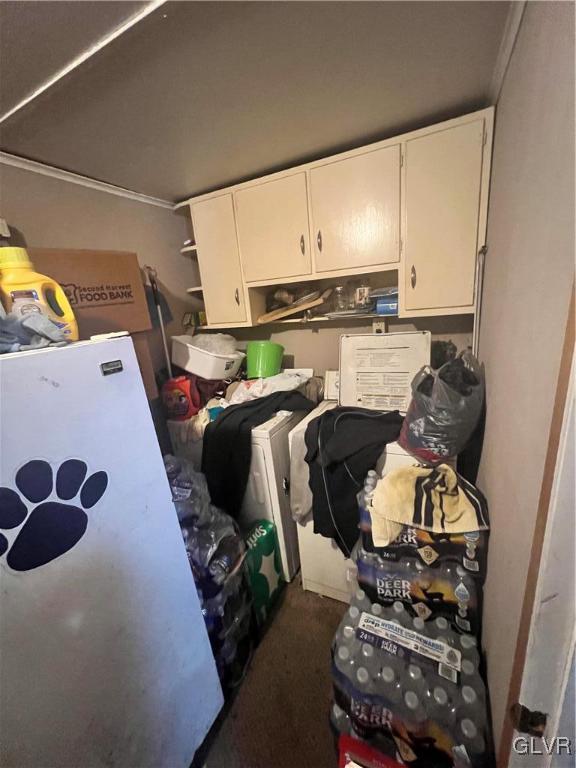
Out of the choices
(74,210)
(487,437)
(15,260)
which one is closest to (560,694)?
(487,437)

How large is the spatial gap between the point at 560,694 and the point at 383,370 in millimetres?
1205

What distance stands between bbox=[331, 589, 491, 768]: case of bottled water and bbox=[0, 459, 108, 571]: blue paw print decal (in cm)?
87

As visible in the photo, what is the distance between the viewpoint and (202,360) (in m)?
1.72

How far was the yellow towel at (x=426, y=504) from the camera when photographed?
0.92 metres

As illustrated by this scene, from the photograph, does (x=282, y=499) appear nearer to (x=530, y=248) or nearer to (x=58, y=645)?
(x=58, y=645)

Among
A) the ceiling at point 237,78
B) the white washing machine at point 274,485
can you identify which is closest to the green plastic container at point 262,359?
the white washing machine at point 274,485

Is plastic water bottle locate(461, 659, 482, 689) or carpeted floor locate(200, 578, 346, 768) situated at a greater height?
plastic water bottle locate(461, 659, 482, 689)

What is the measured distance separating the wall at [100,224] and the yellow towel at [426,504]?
156 centimetres

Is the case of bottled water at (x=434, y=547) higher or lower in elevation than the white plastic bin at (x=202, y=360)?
lower

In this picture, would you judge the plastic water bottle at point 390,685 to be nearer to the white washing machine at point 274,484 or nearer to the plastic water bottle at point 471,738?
the plastic water bottle at point 471,738

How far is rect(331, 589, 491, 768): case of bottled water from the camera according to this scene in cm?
74

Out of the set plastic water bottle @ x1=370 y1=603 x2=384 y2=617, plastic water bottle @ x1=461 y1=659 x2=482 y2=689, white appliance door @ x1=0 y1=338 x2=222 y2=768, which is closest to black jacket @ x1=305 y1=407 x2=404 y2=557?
plastic water bottle @ x1=370 y1=603 x2=384 y2=617

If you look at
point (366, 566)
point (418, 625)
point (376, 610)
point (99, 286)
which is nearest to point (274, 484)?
point (366, 566)

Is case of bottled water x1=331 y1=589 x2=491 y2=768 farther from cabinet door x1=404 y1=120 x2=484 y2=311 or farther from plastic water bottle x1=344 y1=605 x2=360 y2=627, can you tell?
cabinet door x1=404 y1=120 x2=484 y2=311
